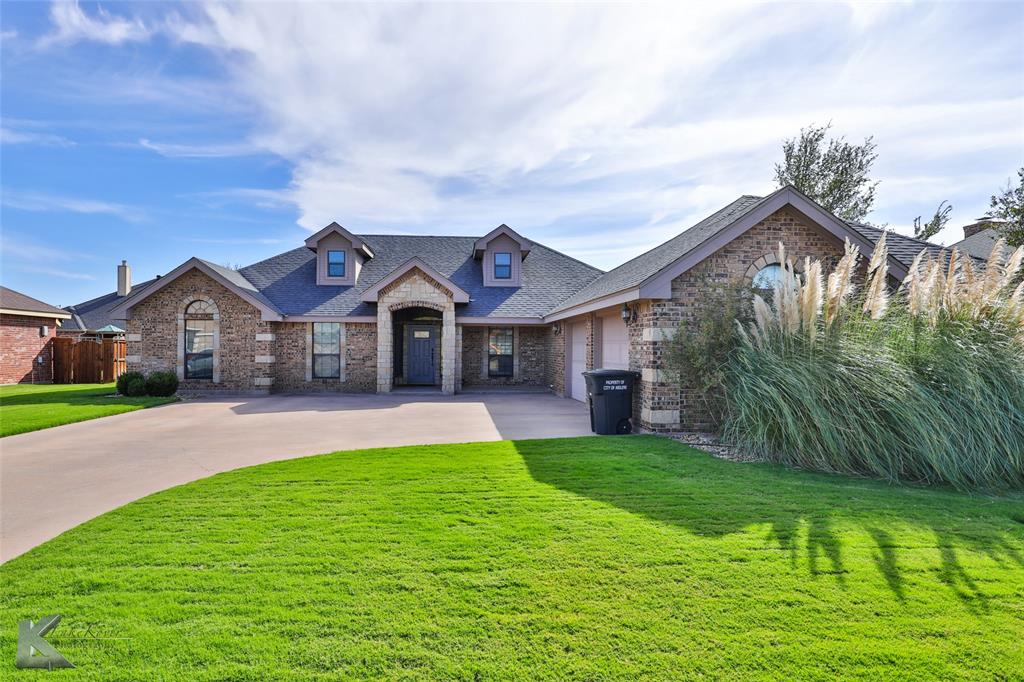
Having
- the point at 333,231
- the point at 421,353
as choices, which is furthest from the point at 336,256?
the point at 421,353

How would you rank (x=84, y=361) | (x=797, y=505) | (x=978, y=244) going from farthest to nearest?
(x=84, y=361) → (x=978, y=244) → (x=797, y=505)

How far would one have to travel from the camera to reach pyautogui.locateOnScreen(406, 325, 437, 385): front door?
18.0m

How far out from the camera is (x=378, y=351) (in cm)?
1567

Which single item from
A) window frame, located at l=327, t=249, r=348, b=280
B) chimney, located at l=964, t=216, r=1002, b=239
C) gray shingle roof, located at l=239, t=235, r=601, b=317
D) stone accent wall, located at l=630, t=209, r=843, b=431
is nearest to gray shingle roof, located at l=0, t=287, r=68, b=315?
gray shingle roof, located at l=239, t=235, r=601, b=317

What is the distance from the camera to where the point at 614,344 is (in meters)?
11.3

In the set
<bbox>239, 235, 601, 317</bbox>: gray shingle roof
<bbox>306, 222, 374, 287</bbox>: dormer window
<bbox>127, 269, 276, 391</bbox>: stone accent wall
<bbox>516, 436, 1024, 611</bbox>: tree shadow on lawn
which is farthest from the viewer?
<bbox>306, 222, 374, 287</bbox>: dormer window

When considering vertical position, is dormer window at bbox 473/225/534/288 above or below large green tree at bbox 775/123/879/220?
below

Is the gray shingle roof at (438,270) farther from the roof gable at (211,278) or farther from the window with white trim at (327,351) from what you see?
the roof gable at (211,278)

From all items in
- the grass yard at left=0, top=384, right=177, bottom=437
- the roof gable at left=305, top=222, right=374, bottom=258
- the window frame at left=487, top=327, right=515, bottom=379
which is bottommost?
the grass yard at left=0, top=384, right=177, bottom=437

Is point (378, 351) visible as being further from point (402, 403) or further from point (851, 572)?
point (851, 572)

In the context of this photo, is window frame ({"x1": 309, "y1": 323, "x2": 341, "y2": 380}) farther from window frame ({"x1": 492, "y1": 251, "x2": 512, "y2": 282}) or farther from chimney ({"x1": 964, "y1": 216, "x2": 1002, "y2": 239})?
chimney ({"x1": 964, "y1": 216, "x2": 1002, "y2": 239})

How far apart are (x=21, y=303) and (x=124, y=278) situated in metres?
8.79

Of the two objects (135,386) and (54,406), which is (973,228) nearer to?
(135,386)

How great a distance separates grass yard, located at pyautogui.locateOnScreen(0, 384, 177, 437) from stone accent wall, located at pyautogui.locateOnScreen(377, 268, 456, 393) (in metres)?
6.15
